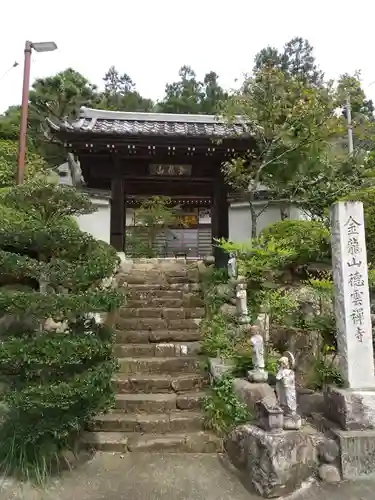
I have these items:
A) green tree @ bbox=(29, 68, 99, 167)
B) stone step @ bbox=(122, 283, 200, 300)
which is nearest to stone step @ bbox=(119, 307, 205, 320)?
stone step @ bbox=(122, 283, 200, 300)

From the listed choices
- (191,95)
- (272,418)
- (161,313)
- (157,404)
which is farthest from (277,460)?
(191,95)

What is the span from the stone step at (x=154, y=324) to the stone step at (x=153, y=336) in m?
0.20

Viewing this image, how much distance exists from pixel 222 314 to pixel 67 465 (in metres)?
3.47

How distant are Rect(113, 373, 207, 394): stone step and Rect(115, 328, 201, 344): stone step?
102 centimetres

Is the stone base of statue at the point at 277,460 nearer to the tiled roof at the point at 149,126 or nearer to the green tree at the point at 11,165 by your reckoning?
the tiled roof at the point at 149,126

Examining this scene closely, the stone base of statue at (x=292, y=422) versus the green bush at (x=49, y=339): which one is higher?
the green bush at (x=49, y=339)

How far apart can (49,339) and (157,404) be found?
2152mm

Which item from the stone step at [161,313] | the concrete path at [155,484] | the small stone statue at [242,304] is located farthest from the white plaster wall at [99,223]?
the concrete path at [155,484]

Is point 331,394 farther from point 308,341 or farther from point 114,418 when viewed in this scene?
point 114,418

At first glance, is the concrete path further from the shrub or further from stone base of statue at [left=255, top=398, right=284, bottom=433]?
stone base of statue at [left=255, top=398, right=284, bottom=433]

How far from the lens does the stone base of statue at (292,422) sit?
4078 millimetres

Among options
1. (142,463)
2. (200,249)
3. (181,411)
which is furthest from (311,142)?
(200,249)

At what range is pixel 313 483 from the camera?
400 centimetres

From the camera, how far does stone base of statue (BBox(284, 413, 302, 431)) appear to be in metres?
4.08
